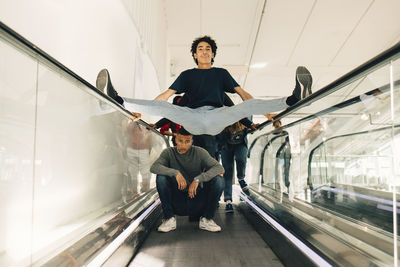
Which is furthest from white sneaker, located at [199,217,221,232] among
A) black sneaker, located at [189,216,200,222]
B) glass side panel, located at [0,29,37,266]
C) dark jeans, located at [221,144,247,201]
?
glass side panel, located at [0,29,37,266]

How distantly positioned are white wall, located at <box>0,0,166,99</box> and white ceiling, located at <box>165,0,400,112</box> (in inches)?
99.5

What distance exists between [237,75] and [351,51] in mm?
3256

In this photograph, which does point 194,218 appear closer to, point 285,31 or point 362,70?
point 362,70

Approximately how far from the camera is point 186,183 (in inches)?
110

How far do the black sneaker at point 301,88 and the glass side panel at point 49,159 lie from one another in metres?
1.59

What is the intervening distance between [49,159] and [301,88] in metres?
1.99

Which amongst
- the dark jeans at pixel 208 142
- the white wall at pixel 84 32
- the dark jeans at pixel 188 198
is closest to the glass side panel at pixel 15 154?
the white wall at pixel 84 32

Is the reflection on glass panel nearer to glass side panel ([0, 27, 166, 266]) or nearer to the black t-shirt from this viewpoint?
the black t-shirt

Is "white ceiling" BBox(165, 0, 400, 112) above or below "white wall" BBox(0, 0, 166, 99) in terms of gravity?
above

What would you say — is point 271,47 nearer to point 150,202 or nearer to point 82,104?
point 150,202

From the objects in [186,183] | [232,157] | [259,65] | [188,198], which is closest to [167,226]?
[188,198]

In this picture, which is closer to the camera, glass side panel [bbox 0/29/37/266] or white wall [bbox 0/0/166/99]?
glass side panel [bbox 0/29/37/266]

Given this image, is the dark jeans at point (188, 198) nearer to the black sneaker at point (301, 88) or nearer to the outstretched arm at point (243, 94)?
the outstretched arm at point (243, 94)

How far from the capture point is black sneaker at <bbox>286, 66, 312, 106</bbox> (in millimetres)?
2287
